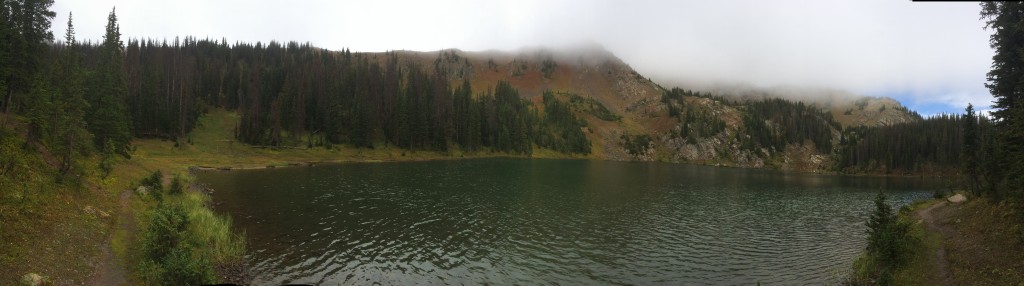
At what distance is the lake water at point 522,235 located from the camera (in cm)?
2966

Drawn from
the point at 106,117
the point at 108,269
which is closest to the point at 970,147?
the point at 108,269

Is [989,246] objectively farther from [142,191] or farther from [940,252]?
[142,191]

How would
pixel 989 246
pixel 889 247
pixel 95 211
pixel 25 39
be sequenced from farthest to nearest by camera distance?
pixel 25 39 → pixel 95 211 → pixel 889 247 → pixel 989 246

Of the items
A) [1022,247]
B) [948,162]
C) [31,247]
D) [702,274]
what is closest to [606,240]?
[702,274]

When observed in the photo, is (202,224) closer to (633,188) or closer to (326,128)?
(633,188)

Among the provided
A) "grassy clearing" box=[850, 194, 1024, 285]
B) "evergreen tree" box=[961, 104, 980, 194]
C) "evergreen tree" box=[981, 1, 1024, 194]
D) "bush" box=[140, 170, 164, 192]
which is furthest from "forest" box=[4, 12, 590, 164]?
"evergreen tree" box=[961, 104, 980, 194]

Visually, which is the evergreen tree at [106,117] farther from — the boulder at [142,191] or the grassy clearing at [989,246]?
the grassy clearing at [989,246]

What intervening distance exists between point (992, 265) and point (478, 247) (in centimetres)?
3141

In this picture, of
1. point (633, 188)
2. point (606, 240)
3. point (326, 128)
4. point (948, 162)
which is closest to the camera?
point (606, 240)

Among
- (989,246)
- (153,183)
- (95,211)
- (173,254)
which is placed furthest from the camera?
(153,183)

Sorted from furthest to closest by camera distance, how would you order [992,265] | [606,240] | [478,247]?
1. [606,240]
2. [478,247]
3. [992,265]

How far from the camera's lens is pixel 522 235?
40844 millimetres

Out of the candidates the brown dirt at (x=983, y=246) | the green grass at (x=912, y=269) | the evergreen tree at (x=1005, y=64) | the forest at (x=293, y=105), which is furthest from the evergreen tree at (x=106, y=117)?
the evergreen tree at (x=1005, y=64)

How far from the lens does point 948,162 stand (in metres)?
184
